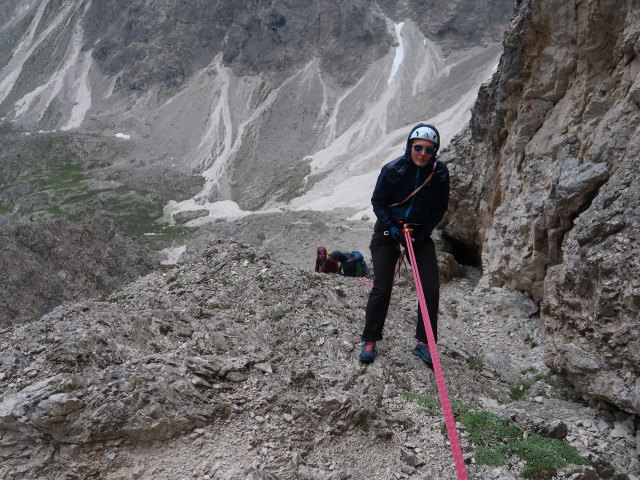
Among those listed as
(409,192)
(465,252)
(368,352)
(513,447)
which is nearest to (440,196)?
(409,192)

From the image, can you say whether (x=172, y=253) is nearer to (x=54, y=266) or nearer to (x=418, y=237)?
(x=54, y=266)

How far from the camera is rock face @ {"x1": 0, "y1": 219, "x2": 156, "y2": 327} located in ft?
98.0

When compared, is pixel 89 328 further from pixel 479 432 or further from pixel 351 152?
pixel 351 152

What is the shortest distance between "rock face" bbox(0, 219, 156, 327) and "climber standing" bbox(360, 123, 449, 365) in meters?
26.8

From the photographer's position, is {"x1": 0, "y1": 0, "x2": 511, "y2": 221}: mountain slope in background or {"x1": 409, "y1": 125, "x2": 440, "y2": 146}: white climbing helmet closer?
{"x1": 409, "y1": 125, "x2": 440, "y2": 146}: white climbing helmet

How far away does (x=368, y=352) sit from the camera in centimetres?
759

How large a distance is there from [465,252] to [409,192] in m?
14.7

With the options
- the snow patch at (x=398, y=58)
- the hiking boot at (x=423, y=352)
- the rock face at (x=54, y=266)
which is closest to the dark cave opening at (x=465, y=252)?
the hiking boot at (x=423, y=352)

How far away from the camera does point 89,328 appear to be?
6707 millimetres

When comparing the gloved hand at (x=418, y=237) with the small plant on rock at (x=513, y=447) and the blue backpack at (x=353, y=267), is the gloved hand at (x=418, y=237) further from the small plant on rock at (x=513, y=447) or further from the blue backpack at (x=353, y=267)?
the blue backpack at (x=353, y=267)

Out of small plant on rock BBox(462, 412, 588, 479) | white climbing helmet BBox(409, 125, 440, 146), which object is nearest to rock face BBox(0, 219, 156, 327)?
white climbing helmet BBox(409, 125, 440, 146)

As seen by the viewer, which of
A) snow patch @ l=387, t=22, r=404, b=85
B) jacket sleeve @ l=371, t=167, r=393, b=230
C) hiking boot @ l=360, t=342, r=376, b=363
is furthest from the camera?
snow patch @ l=387, t=22, r=404, b=85

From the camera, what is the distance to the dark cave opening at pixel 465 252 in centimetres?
2047

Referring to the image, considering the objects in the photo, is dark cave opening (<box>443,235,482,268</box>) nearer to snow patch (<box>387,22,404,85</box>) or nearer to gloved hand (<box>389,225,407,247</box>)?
gloved hand (<box>389,225,407,247</box>)
